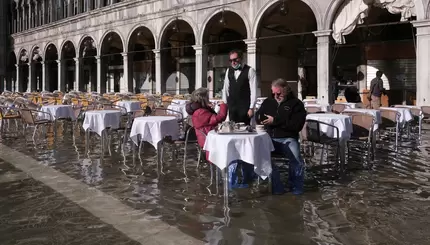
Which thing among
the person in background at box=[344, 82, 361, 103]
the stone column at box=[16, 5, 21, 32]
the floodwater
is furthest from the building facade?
the floodwater

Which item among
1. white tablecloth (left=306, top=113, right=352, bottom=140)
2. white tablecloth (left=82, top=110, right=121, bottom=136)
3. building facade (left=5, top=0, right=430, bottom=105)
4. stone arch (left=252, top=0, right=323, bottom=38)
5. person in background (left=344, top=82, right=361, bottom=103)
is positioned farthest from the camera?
person in background (left=344, top=82, right=361, bottom=103)

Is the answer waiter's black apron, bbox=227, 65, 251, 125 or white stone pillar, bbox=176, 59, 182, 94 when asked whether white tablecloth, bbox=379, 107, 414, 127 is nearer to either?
waiter's black apron, bbox=227, 65, 251, 125

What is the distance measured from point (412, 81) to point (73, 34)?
873 inches

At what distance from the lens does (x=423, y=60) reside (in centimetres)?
1245

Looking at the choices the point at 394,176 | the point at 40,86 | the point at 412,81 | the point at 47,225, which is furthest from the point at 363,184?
the point at 40,86

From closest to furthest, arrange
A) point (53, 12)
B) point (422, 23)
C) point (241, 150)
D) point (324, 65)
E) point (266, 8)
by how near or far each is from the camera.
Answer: point (241, 150), point (422, 23), point (324, 65), point (266, 8), point (53, 12)

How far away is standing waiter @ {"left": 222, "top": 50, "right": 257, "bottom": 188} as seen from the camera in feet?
18.1

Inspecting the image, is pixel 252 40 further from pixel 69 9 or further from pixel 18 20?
pixel 18 20

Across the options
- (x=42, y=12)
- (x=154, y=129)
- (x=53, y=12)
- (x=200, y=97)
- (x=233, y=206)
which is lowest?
(x=233, y=206)

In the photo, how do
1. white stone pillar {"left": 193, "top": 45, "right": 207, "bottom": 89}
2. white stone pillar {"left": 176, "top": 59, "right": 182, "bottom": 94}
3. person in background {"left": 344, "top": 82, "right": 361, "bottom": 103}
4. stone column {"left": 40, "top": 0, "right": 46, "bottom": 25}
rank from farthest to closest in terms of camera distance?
stone column {"left": 40, "top": 0, "right": 46, "bottom": 25}, white stone pillar {"left": 176, "top": 59, "right": 182, "bottom": 94}, white stone pillar {"left": 193, "top": 45, "right": 207, "bottom": 89}, person in background {"left": 344, "top": 82, "right": 361, "bottom": 103}

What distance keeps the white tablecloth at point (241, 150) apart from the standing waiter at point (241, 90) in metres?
0.93

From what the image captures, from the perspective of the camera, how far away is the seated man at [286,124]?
5.11m

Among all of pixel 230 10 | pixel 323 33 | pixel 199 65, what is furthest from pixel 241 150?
pixel 199 65

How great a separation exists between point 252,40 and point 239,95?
1167cm
